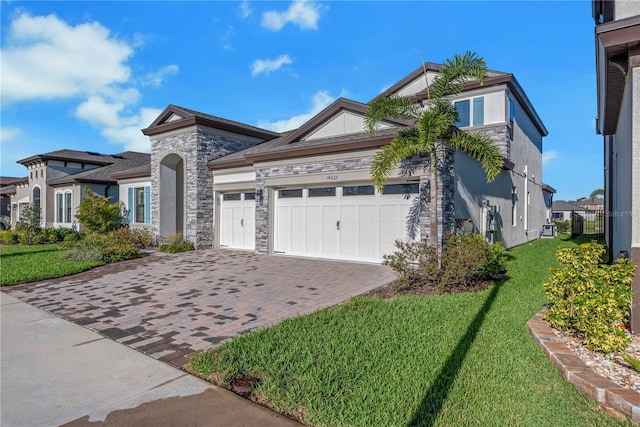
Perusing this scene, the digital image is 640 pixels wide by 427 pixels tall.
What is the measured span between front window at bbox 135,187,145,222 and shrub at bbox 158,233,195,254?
15.5ft

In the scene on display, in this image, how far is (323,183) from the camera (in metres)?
11.7

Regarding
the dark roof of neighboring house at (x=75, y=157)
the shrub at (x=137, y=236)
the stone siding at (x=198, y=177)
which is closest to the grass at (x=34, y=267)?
the shrub at (x=137, y=236)

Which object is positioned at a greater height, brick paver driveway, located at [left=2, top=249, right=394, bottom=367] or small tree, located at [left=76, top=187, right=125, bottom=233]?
small tree, located at [left=76, top=187, right=125, bottom=233]

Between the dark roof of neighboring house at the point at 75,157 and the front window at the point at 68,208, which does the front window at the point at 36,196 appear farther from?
the front window at the point at 68,208

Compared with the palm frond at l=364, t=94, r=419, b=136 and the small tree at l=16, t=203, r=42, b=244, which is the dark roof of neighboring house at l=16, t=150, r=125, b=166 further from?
the palm frond at l=364, t=94, r=419, b=136

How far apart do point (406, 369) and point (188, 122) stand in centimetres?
1398

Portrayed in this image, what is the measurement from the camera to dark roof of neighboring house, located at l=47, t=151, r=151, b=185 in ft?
71.1

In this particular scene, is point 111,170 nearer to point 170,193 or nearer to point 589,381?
point 170,193

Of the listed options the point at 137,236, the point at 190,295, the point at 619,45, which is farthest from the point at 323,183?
the point at 137,236

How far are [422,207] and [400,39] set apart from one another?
16.1 ft

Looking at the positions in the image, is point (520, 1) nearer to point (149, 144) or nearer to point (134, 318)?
point (134, 318)

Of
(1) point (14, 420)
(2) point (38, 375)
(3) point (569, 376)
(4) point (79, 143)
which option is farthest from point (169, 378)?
(4) point (79, 143)

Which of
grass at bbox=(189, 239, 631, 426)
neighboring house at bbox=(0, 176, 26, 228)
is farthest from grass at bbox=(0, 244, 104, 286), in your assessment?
neighboring house at bbox=(0, 176, 26, 228)

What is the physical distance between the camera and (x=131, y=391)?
138 inches
